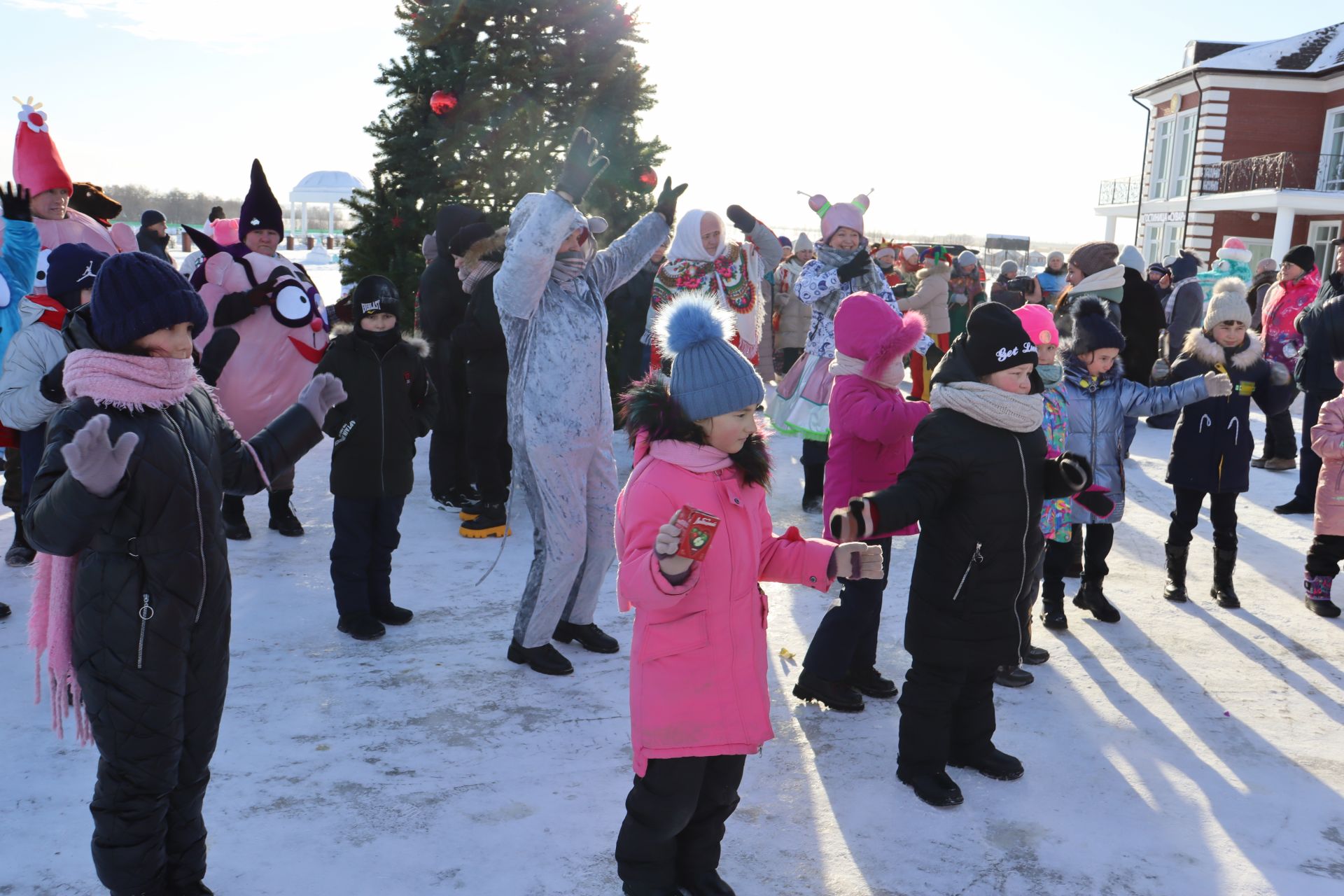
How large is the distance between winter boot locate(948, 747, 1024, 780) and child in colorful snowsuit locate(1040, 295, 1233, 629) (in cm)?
161

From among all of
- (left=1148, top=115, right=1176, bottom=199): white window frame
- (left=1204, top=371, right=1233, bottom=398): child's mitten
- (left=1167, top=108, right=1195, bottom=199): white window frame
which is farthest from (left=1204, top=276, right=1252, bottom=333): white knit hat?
(left=1148, top=115, right=1176, bottom=199): white window frame

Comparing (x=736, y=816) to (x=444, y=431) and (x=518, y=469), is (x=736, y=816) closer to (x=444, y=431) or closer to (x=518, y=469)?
(x=518, y=469)

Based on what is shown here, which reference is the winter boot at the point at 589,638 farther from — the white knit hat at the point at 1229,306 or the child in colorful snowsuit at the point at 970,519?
the white knit hat at the point at 1229,306

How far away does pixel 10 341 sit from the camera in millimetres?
4719

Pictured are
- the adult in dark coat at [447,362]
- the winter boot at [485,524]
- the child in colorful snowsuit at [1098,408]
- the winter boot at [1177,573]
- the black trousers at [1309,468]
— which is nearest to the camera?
the child in colorful snowsuit at [1098,408]

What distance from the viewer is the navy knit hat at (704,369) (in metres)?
2.66

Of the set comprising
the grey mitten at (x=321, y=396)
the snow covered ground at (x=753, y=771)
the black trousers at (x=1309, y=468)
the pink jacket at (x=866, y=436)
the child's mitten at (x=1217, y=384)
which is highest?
the child's mitten at (x=1217, y=384)

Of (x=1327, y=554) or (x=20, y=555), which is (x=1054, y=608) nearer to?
(x=1327, y=554)

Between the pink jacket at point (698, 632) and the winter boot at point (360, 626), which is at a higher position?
the pink jacket at point (698, 632)

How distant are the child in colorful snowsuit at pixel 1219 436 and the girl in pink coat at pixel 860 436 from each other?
2.11 meters

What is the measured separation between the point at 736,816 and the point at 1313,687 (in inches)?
111

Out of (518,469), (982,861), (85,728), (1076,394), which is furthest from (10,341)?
(1076,394)

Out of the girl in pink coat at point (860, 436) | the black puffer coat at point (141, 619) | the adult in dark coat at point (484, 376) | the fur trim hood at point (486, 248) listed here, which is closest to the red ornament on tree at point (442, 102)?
the adult in dark coat at point (484, 376)

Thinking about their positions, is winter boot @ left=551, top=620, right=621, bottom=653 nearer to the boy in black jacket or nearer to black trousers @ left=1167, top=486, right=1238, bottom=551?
the boy in black jacket
